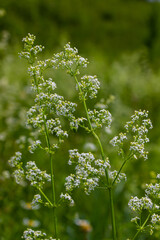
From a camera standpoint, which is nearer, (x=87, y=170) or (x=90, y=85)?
(x=87, y=170)

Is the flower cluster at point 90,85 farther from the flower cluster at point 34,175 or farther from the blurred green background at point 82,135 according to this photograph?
the blurred green background at point 82,135

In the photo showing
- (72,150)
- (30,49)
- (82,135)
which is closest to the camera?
(72,150)

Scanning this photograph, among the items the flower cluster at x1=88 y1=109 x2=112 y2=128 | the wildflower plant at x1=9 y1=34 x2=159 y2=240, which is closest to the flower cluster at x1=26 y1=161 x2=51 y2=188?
the wildflower plant at x1=9 y1=34 x2=159 y2=240

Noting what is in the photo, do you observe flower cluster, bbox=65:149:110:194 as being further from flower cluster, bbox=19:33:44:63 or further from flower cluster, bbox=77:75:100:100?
flower cluster, bbox=19:33:44:63

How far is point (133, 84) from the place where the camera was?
415 inches

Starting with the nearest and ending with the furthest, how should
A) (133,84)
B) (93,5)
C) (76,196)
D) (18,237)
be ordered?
(18,237)
(76,196)
(133,84)
(93,5)

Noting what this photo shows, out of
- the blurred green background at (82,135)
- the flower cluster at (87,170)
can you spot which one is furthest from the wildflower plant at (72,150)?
the blurred green background at (82,135)

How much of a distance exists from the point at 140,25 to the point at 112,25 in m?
4.18

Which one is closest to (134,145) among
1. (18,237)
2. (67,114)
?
(67,114)

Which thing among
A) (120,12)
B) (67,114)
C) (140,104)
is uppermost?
(120,12)

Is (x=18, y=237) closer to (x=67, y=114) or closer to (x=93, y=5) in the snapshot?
(x=67, y=114)

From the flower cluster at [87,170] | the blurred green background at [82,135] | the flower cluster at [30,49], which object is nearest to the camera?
the flower cluster at [87,170]

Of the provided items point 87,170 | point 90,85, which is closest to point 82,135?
point 90,85

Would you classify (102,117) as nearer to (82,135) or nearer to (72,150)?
(72,150)
